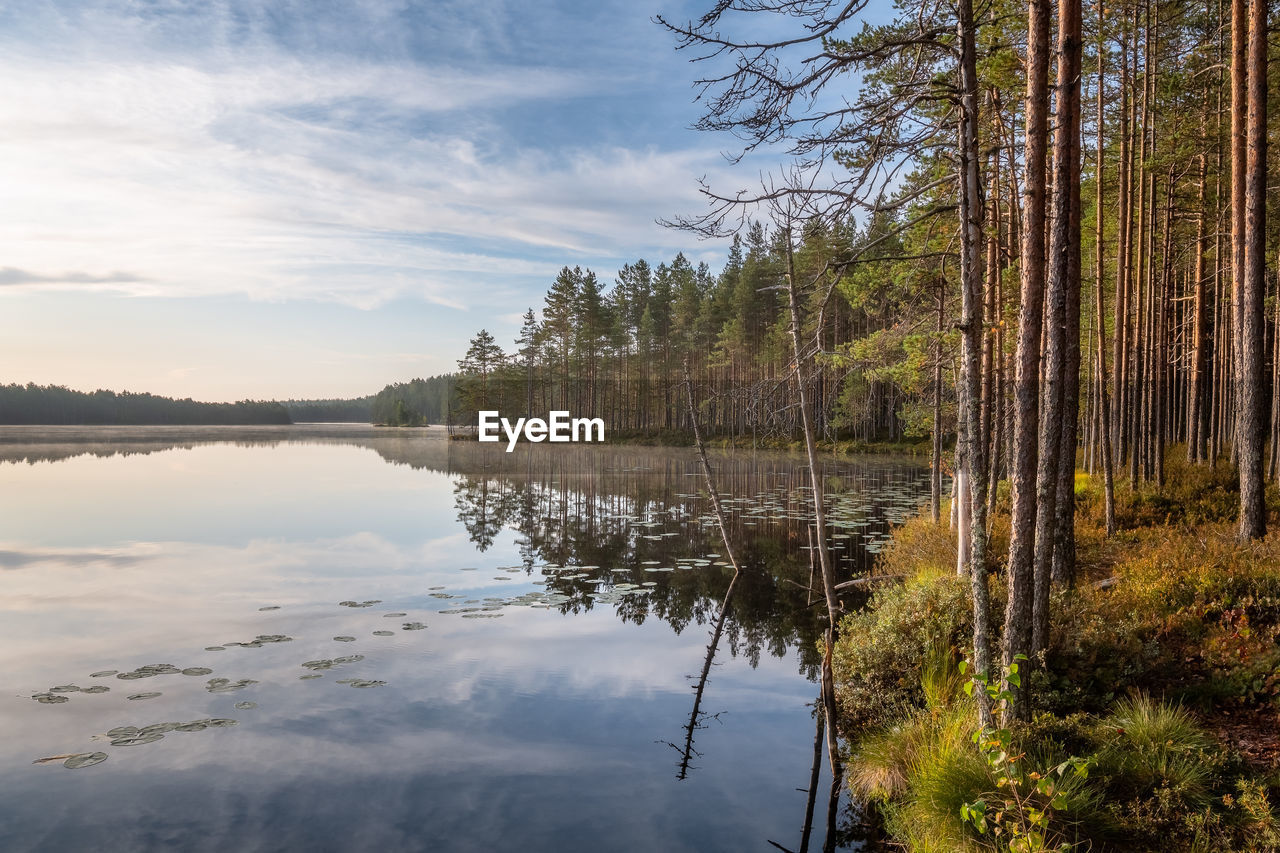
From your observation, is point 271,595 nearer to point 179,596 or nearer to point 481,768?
point 179,596

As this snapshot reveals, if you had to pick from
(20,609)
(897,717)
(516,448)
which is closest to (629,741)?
(897,717)

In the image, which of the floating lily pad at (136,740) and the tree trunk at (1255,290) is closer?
the floating lily pad at (136,740)

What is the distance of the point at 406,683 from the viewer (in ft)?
34.0

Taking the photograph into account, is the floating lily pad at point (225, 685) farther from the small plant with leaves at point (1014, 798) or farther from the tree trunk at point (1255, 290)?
the tree trunk at point (1255, 290)

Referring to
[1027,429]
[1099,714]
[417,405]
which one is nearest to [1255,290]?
[1099,714]

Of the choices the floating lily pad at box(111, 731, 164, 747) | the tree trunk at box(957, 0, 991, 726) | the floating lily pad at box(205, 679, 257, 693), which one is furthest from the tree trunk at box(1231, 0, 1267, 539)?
the floating lily pad at box(111, 731, 164, 747)

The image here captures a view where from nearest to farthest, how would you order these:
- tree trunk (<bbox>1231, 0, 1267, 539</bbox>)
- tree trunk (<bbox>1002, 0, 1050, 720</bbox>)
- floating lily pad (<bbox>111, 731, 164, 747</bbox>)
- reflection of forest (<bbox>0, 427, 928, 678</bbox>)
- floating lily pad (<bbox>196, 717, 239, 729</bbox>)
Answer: tree trunk (<bbox>1002, 0, 1050, 720</bbox>) → floating lily pad (<bbox>111, 731, 164, 747</bbox>) → floating lily pad (<bbox>196, 717, 239, 729</bbox>) → tree trunk (<bbox>1231, 0, 1267, 539</bbox>) → reflection of forest (<bbox>0, 427, 928, 678</bbox>)

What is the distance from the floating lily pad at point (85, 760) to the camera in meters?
7.63

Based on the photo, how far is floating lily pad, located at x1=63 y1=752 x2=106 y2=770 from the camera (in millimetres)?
7625

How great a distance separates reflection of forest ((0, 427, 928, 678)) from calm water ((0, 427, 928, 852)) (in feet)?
0.41

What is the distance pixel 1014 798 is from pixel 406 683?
25.3ft

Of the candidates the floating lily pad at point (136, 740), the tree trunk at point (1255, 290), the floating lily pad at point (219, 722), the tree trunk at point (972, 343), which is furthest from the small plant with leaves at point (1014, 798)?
the tree trunk at point (1255, 290)

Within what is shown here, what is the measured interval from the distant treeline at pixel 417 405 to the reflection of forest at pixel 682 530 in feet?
282

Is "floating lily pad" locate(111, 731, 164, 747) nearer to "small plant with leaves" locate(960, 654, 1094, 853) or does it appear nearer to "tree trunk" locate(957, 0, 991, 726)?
"small plant with leaves" locate(960, 654, 1094, 853)
